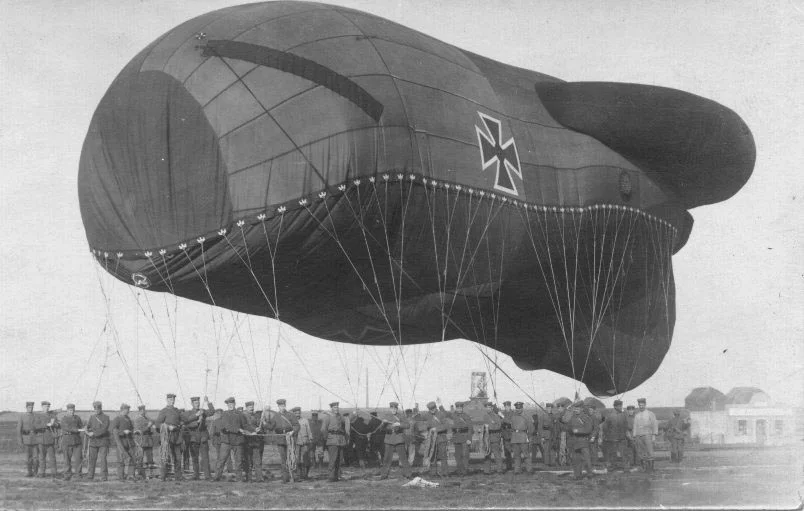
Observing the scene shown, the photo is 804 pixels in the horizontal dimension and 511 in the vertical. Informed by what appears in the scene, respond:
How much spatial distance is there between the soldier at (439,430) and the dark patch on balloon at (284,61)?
20.2 feet

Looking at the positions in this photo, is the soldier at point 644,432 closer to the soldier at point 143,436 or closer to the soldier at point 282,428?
the soldier at point 282,428

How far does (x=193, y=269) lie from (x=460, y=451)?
6088 mm

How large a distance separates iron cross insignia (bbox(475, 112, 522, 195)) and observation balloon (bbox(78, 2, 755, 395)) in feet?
0.11

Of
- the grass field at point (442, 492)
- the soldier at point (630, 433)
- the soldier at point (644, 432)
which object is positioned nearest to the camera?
the grass field at point (442, 492)

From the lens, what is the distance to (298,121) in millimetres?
11023

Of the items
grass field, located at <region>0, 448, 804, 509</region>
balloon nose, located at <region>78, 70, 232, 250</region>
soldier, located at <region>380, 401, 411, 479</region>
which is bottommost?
grass field, located at <region>0, 448, 804, 509</region>

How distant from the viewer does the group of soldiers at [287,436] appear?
14.1 metres

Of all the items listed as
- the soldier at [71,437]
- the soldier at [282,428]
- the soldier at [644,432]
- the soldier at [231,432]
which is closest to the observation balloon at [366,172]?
the soldier at [282,428]

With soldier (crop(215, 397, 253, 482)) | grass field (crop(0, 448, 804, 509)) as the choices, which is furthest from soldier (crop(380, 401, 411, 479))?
soldier (crop(215, 397, 253, 482))

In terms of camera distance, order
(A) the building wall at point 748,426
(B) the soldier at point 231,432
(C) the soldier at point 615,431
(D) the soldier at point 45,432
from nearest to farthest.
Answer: (B) the soldier at point 231,432, (D) the soldier at point 45,432, (C) the soldier at point 615,431, (A) the building wall at point 748,426

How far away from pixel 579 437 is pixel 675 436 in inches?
204

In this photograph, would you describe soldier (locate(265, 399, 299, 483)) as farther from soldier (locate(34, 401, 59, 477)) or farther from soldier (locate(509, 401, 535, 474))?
soldier (locate(34, 401, 59, 477))

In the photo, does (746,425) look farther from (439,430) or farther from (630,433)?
(439,430)

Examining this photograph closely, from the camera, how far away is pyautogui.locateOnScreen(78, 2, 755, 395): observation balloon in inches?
435
